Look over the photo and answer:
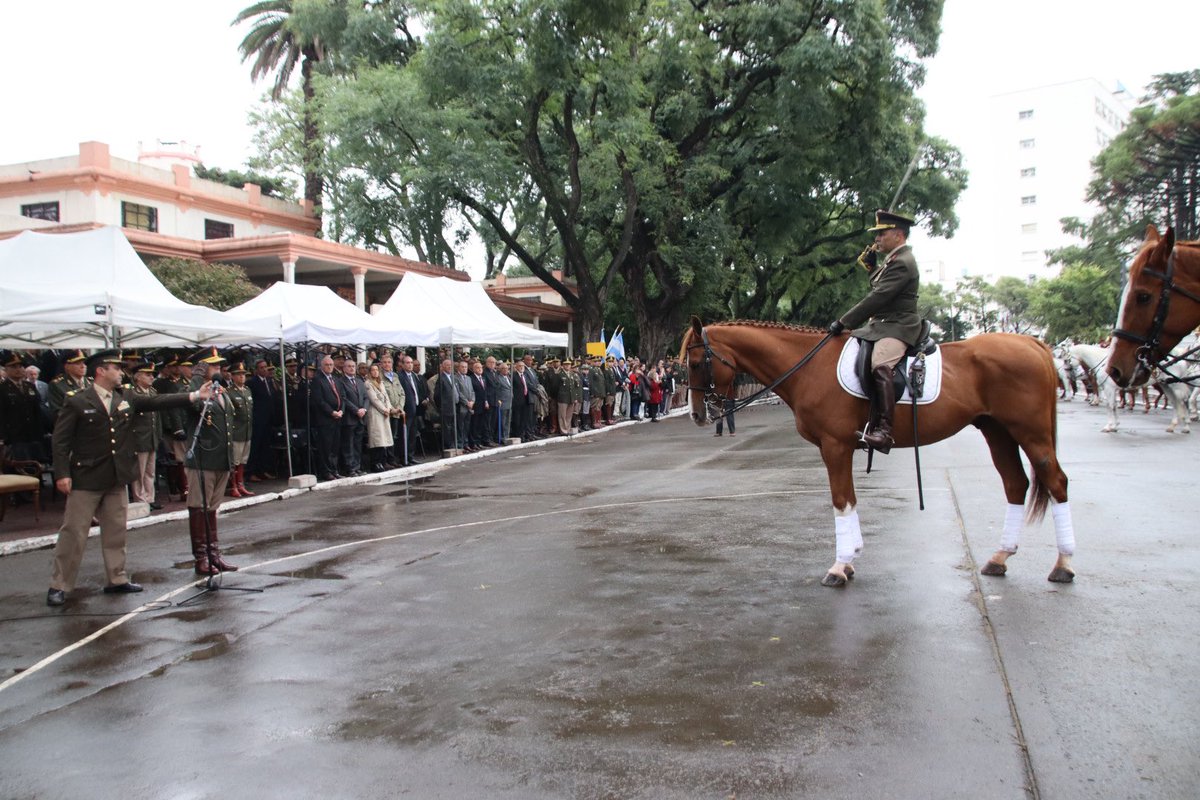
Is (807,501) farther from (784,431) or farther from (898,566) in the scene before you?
(784,431)

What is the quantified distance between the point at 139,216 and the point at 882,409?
34.5 metres

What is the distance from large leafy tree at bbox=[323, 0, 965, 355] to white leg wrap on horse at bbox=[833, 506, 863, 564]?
19687 millimetres

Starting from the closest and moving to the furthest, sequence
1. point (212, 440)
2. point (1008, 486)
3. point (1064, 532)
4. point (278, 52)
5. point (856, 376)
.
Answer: point (1064, 532)
point (856, 376)
point (1008, 486)
point (212, 440)
point (278, 52)

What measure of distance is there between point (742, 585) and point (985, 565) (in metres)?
1.95

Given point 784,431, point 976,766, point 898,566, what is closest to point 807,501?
point 898,566

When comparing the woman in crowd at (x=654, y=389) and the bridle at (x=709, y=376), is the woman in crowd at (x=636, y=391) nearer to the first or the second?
the woman in crowd at (x=654, y=389)

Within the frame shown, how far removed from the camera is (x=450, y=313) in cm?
1855

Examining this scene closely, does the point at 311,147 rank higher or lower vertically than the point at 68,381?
higher

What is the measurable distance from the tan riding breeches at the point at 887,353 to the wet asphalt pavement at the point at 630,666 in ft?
5.47

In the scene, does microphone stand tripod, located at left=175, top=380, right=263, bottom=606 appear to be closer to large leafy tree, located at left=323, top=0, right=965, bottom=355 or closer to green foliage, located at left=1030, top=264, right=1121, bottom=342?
large leafy tree, located at left=323, top=0, right=965, bottom=355

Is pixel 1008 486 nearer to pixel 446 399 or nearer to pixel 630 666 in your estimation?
pixel 630 666

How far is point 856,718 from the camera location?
4398mm

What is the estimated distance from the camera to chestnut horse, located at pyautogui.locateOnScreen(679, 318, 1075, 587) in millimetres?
7008

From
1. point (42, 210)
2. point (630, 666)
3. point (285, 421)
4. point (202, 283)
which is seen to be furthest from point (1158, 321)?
point (42, 210)
